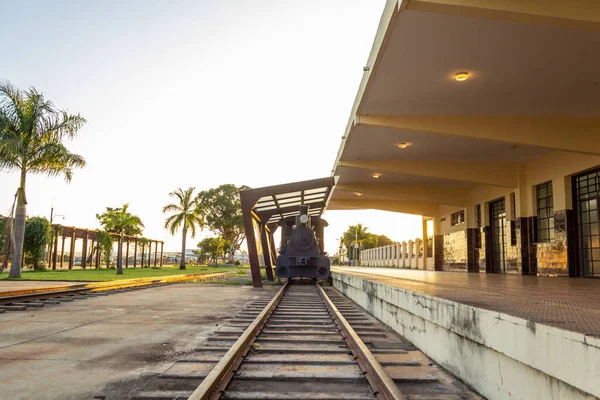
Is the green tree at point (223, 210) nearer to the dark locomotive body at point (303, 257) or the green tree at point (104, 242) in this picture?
the green tree at point (104, 242)

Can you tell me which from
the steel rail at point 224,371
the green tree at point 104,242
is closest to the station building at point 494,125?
the steel rail at point 224,371

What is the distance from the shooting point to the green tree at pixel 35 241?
1198 inches

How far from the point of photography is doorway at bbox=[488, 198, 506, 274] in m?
20.2

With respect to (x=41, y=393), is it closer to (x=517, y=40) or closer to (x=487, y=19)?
(x=487, y=19)

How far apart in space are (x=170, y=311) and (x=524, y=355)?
7.65 m

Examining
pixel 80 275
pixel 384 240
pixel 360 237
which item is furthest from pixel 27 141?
pixel 384 240

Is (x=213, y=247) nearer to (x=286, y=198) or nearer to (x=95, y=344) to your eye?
(x=286, y=198)

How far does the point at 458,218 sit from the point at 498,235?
4864mm

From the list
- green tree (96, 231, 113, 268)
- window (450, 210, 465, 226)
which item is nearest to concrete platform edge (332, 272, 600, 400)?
window (450, 210, 465, 226)

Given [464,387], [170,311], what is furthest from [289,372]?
[170,311]

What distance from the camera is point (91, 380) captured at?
4262 millimetres

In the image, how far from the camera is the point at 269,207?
2014cm

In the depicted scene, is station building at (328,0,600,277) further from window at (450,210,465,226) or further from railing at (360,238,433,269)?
railing at (360,238,433,269)

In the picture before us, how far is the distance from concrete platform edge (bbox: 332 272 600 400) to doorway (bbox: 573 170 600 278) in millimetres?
10482
